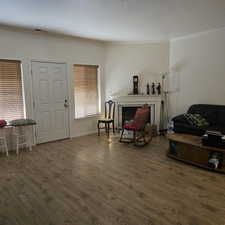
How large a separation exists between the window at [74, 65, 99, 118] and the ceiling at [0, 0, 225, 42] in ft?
3.39

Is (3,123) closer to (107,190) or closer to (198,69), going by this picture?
(107,190)

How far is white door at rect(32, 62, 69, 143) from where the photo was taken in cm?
464

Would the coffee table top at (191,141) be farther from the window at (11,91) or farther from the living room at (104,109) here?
the window at (11,91)

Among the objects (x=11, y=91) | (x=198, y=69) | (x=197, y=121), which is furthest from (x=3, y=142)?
(x=198, y=69)

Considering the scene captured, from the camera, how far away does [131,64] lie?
5.84 meters

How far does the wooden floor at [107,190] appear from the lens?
2119mm

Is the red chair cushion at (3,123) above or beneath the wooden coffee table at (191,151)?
above

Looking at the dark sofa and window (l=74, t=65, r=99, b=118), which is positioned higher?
window (l=74, t=65, r=99, b=118)

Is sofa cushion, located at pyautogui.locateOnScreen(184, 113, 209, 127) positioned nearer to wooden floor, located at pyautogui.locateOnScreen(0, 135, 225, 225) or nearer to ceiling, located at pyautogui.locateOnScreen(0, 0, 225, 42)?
wooden floor, located at pyautogui.locateOnScreen(0, 135, 225, 225)

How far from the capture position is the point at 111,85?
19.9 feet

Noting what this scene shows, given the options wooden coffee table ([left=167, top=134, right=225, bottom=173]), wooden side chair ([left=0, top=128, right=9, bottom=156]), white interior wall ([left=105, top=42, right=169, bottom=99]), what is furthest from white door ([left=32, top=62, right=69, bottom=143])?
wooden coffee table ([left=167, top=134, right=225, bottom=173])


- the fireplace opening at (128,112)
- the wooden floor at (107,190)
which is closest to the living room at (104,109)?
the wooden floor at (107,190)

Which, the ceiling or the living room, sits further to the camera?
the ceiling

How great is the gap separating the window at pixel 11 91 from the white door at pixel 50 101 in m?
0.32
